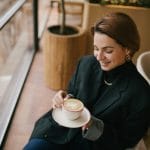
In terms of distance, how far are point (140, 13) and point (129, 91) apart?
1.67m

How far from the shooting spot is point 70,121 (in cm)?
118

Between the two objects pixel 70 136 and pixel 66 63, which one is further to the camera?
pixel 66 63

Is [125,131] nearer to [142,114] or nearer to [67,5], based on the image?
[142,114]

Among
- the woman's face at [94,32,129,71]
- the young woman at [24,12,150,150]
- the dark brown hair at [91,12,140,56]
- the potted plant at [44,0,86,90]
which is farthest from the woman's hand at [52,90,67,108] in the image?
the potted plant at [44,0,86,90]

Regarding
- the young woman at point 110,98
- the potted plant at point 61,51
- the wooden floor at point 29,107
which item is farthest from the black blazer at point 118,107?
the potted plant at point 61,51

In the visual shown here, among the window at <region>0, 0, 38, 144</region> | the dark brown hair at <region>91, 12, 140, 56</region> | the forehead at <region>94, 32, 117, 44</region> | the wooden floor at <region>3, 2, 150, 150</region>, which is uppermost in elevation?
the dark brown hair at <region>91, 12, 140, 56</region>

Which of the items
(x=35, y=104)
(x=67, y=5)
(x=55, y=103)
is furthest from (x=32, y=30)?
(x=55, y=103)

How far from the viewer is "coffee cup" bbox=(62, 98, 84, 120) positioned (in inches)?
45.7

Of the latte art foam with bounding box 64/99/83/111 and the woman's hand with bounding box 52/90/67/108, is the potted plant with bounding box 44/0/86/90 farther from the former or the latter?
the latte art foam with bounding box 64/99/83/111

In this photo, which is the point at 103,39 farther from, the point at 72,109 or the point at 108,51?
the point at 72,109

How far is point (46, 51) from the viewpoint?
2.56 metres

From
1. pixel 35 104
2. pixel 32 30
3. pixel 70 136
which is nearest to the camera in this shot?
pixel 70 136

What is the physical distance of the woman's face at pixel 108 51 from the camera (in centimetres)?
121

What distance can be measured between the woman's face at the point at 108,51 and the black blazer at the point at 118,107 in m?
0.07
